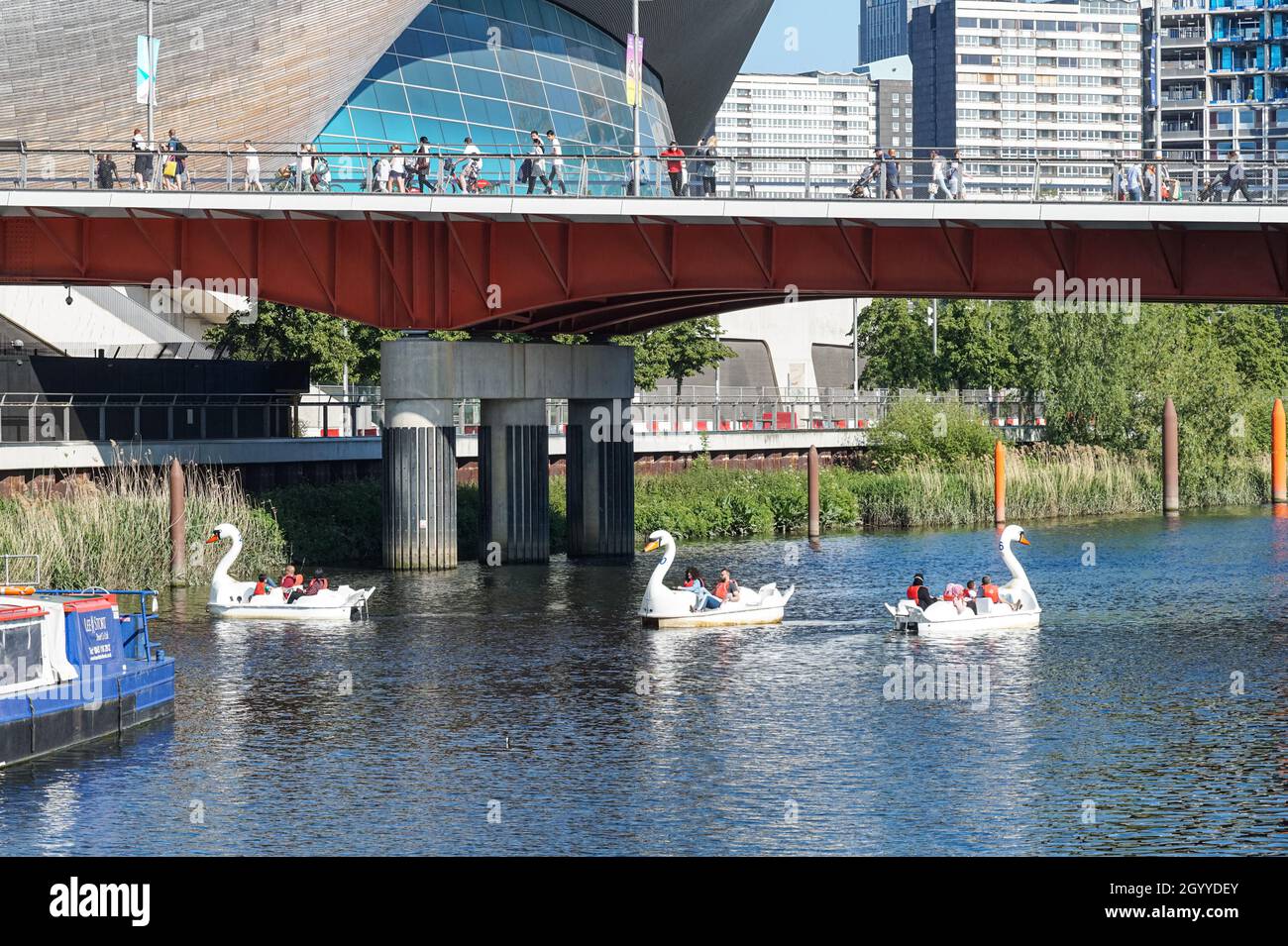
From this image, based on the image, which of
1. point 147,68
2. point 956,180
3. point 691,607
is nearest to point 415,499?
point 691,607

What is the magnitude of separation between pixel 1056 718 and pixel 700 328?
57.1m

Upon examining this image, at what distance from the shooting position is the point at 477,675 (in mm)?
33688

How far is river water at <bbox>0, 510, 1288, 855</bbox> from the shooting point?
22.5 m

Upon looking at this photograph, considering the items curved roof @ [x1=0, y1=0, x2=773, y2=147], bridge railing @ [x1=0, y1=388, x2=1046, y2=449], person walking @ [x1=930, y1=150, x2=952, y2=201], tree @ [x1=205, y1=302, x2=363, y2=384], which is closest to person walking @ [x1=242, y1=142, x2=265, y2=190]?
bridge railing @ [x1=0, y1=388, x2=1046, y2=449]

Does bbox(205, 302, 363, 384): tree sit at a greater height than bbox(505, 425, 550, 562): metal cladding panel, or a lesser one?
greater

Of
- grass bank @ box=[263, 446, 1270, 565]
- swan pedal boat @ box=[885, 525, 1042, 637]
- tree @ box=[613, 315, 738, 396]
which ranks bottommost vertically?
swan pedal boat @ box=[885, 525, 1042, 637]

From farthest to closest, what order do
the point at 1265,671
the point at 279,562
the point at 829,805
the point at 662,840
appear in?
the point at 279,562 < the point at 1265,671 < the point at 829,805 < the point at 662,840

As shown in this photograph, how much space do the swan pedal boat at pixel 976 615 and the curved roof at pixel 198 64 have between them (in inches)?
1702

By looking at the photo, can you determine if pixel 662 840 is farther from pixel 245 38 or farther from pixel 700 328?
pixel 700 328

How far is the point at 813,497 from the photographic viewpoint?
64.9 metres

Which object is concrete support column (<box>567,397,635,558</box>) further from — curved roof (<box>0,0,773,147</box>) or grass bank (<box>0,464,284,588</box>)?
curved roof (<box>0,0,773,147</box>)

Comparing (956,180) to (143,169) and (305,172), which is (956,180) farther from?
(143,169)

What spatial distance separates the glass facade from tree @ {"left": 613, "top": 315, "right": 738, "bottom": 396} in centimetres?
755
